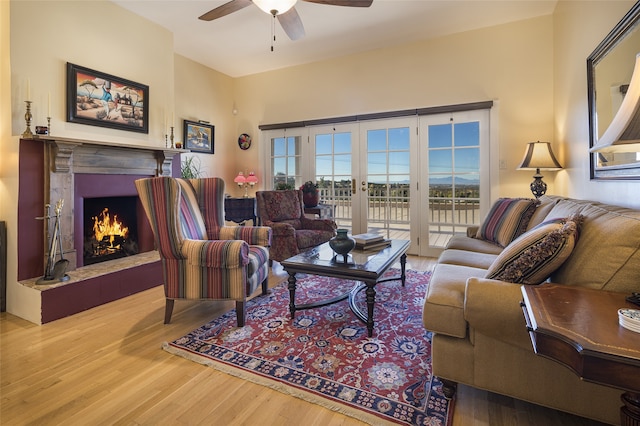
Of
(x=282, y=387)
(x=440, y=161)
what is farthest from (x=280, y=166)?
(x=282, y=387)

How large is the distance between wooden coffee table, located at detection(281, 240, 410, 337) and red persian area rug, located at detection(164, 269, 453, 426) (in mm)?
86

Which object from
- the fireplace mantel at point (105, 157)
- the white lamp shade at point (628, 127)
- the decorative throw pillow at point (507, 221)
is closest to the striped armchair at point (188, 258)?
the fireplace mantel at point (105, 157)

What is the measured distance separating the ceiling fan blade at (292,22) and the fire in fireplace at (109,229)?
2.52 m

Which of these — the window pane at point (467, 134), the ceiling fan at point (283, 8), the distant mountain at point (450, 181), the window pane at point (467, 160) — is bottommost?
the distant mountain at point (450, 181)

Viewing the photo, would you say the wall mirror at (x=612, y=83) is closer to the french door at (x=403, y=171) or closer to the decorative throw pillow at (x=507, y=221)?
the decorative throw pillow at (x=507, y=221)

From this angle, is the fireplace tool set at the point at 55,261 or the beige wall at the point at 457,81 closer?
the fireplace tool set at the point at 55,261

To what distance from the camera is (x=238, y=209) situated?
4.55 metres

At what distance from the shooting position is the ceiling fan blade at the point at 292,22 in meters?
2.77

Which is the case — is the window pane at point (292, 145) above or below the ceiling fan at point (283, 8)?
below

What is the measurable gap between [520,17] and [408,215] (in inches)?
106

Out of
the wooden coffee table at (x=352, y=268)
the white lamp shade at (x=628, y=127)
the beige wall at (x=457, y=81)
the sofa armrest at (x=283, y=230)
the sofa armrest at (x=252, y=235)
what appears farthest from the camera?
the beige wall at (x=457, y=81)

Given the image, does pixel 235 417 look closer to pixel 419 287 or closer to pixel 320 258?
pixel 320 258

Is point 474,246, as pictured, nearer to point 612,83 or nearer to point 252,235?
point 612,83

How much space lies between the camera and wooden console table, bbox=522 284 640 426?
70cm
